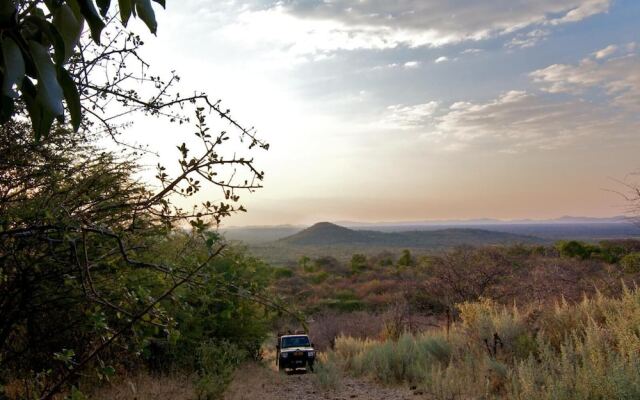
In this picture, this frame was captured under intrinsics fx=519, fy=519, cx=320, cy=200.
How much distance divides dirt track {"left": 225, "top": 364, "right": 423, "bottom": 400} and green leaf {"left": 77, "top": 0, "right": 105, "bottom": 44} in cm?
1086

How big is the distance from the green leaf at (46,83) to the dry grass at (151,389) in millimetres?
9281

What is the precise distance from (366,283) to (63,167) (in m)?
44.7

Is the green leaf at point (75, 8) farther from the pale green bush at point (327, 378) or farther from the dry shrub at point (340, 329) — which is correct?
the dry shrub at point (340, 329)

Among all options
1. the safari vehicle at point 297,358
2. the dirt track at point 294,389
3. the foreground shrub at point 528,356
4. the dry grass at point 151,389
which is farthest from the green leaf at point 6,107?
the safari vehicle at point 297,358

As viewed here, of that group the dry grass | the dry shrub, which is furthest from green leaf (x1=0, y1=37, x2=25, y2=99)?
the dry shrub

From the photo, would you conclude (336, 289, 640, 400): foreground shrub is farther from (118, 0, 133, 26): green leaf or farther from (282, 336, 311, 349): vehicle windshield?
(118, 0, 133, 26): green leaf

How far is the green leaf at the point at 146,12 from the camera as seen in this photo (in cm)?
120

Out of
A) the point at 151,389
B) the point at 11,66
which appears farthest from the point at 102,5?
the point at 151,389

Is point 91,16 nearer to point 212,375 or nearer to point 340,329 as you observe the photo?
point 212,375

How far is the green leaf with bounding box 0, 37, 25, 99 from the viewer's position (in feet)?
3.39

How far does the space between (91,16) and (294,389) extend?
1408 centimetres

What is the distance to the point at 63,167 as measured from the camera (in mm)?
5684

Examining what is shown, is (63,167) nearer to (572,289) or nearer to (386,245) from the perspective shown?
(572,289)

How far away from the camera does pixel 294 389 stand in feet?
46.4
